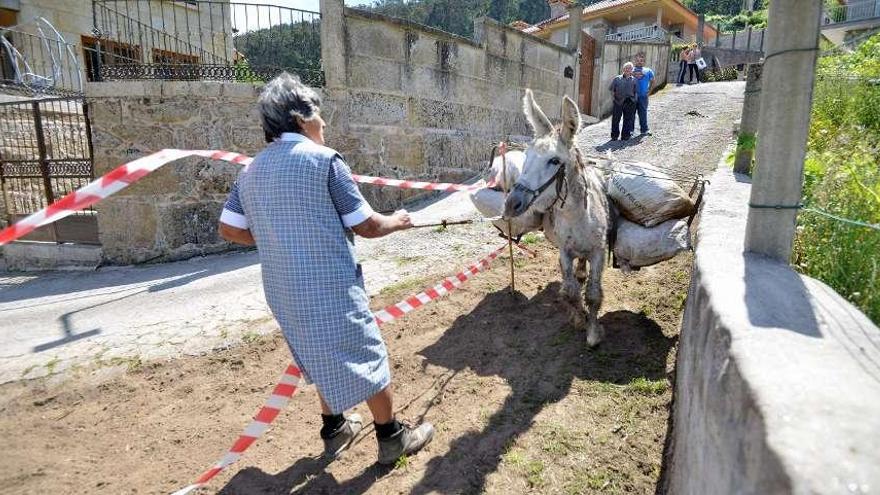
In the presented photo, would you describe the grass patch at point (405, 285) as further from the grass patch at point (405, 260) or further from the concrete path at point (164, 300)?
the grass patch at point (405, 260)

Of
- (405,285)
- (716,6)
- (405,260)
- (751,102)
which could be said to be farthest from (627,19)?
(405,285)

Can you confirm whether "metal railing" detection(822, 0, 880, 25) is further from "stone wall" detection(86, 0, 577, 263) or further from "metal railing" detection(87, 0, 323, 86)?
"metal railing" detection(87, 0, 323, 86)

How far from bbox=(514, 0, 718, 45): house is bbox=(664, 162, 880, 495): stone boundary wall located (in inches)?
1024

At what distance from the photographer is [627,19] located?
28.5 m

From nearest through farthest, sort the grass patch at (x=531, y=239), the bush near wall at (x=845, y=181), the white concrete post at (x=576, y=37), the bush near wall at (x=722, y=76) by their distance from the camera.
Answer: the bush near wall at (x=845, y=181)
the grass patch at (x=531, y=239)
the white concrete post at (x=576, y=37)
the bush near wall at (x=722, y=76)

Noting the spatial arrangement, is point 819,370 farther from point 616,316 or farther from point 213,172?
point 213,172

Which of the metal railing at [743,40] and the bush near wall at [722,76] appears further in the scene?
the metal railing at [743,40]

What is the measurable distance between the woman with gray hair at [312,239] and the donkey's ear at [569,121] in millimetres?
1716

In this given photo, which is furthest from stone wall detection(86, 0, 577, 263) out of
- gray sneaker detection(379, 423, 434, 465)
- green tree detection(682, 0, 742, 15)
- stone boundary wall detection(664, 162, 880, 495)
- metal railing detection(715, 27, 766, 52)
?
green tree detection(682, 0, 742, 15)

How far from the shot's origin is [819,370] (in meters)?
1.36

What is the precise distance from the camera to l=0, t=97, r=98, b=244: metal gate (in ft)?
25.1

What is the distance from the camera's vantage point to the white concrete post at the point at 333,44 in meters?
7.52

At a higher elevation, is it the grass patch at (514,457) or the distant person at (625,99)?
the distant person at (625,99)

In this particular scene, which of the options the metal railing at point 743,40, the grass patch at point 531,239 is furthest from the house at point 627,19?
the grass patch at point 531,239
